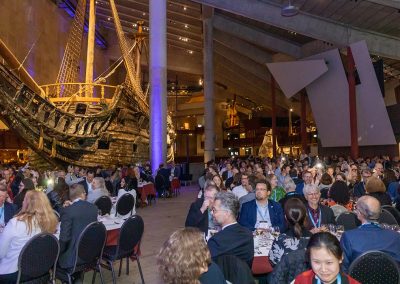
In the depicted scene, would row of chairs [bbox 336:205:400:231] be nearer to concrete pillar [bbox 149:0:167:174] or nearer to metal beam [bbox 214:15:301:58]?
concrete pillar [bbox 149:0:167:174]

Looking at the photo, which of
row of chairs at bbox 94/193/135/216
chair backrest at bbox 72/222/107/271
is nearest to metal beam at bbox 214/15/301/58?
row of chairs at bbox 94/193/135/216

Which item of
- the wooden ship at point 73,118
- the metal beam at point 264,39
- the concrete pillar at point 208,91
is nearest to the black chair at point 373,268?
the wooden ship at point 73,118

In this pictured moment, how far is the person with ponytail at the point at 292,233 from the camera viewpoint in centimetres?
285

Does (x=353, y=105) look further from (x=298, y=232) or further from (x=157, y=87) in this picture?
(x=298, y=232)

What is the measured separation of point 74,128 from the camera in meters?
13.9

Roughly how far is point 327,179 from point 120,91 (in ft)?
36.5

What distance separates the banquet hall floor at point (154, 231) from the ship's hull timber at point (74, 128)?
3.49 metres

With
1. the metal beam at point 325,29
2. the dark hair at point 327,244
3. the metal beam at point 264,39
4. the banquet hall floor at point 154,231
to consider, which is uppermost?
the metal beam at point 264,39

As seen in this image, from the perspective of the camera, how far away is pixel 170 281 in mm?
1749

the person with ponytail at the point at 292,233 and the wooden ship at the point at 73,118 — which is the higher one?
the wooden ship at the point at 73,118

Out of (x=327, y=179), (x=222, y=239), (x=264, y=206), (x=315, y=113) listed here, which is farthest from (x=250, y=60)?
(x=222, y=239)

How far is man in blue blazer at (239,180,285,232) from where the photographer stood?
451 centimetres

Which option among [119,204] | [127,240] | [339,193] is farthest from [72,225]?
[339,193]

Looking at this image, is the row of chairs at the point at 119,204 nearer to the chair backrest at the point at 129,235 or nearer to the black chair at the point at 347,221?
the chair backrest at the point at 129,235
